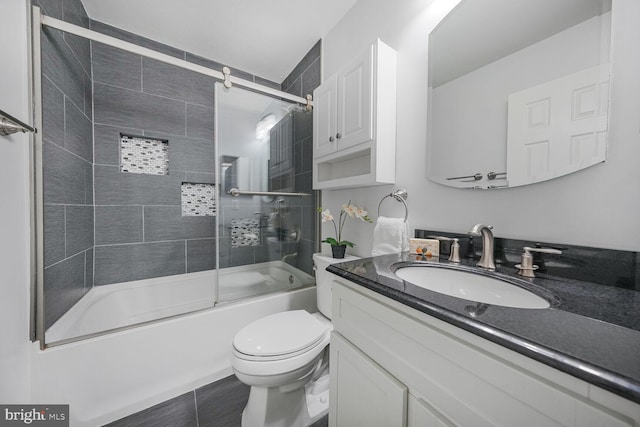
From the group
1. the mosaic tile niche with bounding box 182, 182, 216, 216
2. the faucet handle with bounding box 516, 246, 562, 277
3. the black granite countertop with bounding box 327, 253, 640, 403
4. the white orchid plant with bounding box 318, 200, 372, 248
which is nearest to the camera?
the black granite countertop with bounding box 327, 253, 640, 403

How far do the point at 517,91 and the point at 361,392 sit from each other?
120 centimetres

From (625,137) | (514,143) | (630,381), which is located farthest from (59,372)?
(625,137)

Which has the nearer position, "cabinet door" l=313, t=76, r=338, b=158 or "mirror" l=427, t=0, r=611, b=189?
"mirror" l=427, t=0, r=611, b=189

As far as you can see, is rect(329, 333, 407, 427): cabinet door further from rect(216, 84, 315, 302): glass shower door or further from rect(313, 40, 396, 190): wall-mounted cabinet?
rect(216, 84, 315, 302): glass shower door

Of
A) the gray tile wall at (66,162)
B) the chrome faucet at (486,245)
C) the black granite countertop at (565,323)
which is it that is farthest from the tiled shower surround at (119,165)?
the black granite countertop at (565,323)

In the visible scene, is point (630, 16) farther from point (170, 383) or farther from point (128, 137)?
point (128, 137)

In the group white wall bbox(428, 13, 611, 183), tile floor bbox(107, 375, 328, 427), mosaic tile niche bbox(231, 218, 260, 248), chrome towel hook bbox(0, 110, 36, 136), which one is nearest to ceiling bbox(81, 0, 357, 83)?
white wall bbox(428, 13, 611, 183)

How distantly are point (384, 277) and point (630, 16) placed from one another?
3.31 ft

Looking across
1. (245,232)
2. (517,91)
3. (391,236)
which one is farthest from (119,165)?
(517,91)

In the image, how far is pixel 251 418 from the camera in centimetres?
106

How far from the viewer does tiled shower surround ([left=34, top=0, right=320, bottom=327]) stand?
1261mm

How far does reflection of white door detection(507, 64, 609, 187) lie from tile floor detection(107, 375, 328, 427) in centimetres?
149

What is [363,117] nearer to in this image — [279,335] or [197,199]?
[279,335]

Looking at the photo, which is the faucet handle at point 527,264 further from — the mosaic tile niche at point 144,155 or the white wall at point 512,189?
the mosaic tile niche at point 144,155
